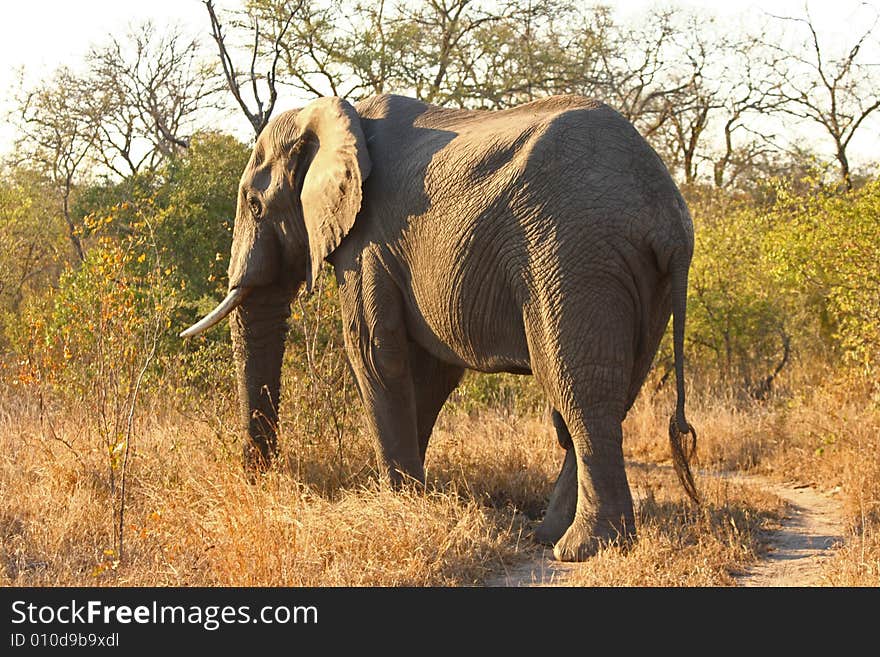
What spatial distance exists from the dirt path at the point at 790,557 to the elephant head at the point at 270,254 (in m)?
2.36

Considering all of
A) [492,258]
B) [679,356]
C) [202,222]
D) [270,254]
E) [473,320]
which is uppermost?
[202,222]

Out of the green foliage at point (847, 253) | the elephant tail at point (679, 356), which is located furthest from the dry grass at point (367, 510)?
the green foliage at point (847, 253)

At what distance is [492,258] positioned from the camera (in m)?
5.65

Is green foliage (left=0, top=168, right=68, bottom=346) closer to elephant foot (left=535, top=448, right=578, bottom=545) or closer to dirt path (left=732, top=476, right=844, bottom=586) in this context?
elephant foot (left=535, top=448, right=578, bottom=545)

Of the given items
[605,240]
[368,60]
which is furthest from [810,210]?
[368,60]

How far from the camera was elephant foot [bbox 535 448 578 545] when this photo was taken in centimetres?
612

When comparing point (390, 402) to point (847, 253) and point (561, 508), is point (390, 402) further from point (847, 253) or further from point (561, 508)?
point (847, 253)

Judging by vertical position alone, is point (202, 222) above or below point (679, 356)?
above

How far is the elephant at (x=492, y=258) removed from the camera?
537cm

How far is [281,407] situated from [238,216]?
1.42 metres

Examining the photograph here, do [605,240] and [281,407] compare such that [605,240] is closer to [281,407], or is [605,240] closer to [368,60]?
[281,407]

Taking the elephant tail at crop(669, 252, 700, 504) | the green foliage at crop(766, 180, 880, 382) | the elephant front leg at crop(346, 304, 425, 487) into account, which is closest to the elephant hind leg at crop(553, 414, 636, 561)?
the elephant tail at crop(669, 252, 700, 504)

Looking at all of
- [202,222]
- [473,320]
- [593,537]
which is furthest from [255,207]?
[202,222]

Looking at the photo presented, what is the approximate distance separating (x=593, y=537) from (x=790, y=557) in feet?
3.60
